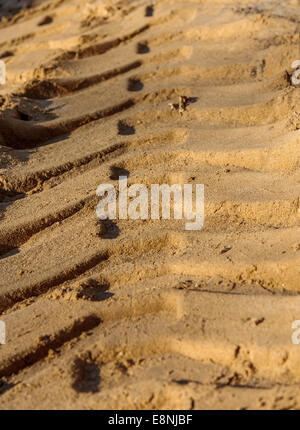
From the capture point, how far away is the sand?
1434 millimetres

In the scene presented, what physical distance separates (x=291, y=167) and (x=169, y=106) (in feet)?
2.61

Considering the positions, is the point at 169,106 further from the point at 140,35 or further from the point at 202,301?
the point at 202,301

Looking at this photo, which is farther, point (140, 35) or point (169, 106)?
point (140, 35)

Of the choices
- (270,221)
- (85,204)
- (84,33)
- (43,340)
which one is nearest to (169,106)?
(85,204)

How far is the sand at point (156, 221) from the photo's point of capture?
1.43 metres

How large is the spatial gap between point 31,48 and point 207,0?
3.99 ft

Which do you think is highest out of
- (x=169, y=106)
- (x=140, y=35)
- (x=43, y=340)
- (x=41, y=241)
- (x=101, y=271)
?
(x=140, y=35)

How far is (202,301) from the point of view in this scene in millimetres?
1586

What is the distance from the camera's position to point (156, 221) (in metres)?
1.99
